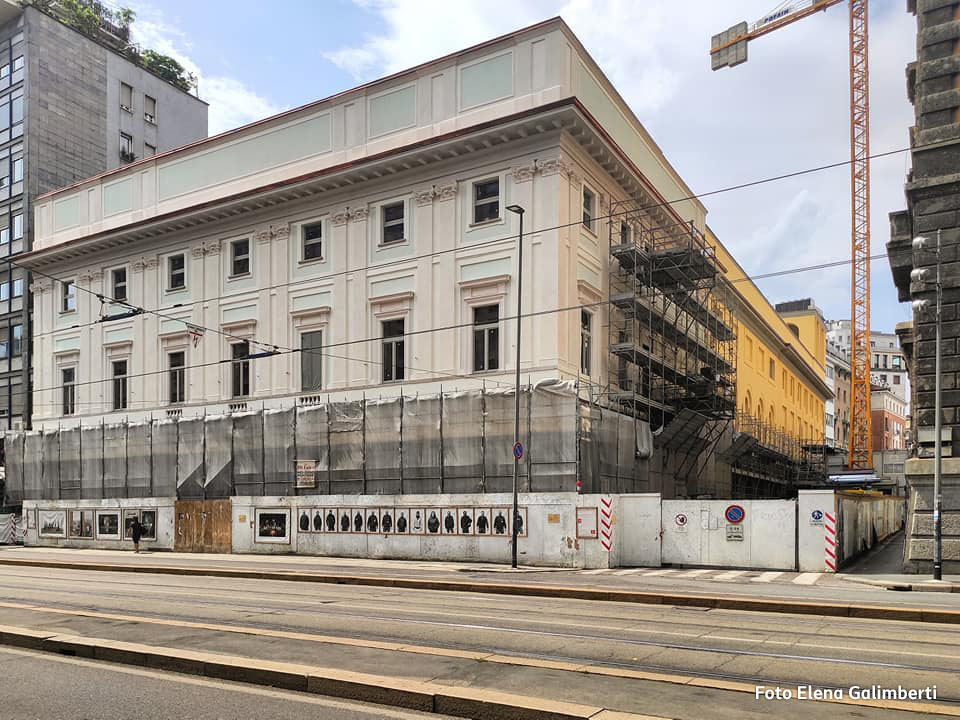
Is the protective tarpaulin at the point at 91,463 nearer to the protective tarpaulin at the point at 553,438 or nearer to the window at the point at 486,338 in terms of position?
the window at the point at 486,338

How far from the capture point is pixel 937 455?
22.8 m

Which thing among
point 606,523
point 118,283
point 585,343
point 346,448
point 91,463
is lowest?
point 606,523

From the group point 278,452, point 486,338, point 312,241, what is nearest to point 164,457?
point 278,452

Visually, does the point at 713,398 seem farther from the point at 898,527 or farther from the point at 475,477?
the point at 898,527

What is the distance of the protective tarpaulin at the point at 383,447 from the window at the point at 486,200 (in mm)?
7267

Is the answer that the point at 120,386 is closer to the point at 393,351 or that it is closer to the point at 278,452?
the point at 278,452

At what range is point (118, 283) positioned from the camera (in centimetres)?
4353

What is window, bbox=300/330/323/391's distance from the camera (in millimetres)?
35719

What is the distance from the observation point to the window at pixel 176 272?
4075 centimetres

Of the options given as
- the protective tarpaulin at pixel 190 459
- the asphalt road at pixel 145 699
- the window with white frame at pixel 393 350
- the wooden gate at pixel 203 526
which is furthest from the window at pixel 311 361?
the asphalt road at pixel 145 699

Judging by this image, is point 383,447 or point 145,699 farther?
point 383,447

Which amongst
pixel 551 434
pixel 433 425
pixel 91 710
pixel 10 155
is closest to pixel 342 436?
pixel 433 425

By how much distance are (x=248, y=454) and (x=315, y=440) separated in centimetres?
359

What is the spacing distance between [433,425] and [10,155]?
38839 mm
